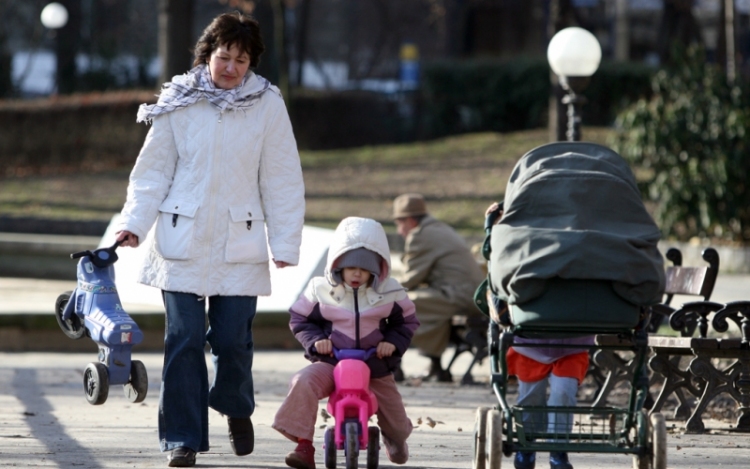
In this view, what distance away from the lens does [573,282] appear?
4875mm

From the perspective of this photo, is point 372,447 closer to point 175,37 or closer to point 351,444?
point 351,444

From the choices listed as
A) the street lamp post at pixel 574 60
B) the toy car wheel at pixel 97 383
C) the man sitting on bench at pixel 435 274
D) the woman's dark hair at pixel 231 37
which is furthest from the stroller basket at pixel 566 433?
the street lamp post at pixel 574 60

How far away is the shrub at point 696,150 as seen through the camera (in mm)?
14805

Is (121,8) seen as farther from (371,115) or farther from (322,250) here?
(322,250)

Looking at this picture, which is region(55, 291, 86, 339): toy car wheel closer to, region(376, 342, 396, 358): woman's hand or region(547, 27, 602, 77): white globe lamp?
region(376, 342, 396, 358): woman's hand

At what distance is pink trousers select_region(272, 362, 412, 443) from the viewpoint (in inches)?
212

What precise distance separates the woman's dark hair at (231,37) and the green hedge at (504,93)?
18367 mm

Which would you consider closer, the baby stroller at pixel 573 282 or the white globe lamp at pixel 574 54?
the baby stroller at pixel 573 282

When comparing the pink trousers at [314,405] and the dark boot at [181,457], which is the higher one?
the pink trousers at [314,405]

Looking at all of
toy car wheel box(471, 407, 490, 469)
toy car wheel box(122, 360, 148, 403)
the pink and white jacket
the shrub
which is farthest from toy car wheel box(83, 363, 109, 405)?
the shrub

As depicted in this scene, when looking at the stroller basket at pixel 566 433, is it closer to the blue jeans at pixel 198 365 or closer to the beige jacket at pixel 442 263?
the blue jeans at pixel 198 365

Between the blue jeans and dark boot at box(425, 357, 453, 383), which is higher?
the blue jeans

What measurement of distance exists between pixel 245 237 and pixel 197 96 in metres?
0.63

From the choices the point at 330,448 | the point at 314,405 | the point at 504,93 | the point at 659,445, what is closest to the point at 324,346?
the point at 314,405
